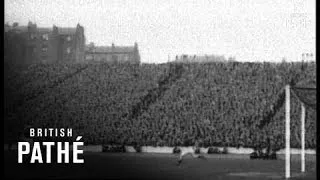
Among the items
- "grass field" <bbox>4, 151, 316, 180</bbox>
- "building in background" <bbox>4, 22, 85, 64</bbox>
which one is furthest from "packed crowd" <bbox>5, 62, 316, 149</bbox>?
"building in background" <bbox>4, 22, 85, 64</bbox>

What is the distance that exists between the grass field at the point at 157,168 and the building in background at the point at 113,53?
148 feet

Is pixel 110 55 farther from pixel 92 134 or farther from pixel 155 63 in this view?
pixel 92 134

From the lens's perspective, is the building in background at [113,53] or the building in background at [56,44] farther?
the building in background at [113,53]

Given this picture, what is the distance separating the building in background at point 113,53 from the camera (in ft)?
243

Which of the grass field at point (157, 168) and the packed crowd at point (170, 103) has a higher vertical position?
the packed crowd at point (170, 103)

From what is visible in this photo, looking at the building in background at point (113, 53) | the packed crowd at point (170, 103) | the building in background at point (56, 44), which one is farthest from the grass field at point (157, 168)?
the building in background at point (113, 53)

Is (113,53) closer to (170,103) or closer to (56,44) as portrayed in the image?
(56,44)

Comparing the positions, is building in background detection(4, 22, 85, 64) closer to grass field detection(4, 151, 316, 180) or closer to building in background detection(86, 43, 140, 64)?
building in background detection(86, 43, 140, 64)

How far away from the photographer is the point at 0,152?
1444 cm

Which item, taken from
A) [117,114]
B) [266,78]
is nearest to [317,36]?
[117,114]

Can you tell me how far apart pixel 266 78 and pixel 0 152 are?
2793 centimetres

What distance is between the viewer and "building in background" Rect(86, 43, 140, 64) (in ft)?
243

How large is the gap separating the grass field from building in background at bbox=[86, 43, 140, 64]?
45.1 m

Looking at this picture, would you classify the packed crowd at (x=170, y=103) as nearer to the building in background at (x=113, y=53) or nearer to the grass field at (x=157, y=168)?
the grass field at (x=157, y=168)
